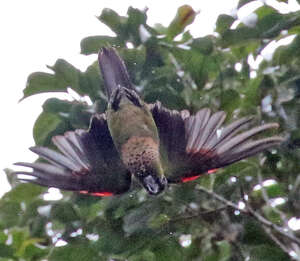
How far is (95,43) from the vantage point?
194 centimetres

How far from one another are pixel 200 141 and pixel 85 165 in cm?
44

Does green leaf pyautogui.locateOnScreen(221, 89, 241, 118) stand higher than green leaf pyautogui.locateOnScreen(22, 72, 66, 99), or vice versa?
green leaf pyautogui.locateOnScreen(22, 72, 66, 99)

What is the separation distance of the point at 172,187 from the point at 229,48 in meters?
0.50

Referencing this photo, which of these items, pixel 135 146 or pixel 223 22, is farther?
pixel 135 146

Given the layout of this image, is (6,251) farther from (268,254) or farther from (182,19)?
(182,19)

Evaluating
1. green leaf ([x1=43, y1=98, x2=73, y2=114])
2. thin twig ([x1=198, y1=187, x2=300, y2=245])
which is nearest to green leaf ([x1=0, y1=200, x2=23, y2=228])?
green leaf ([x1=43, y1=98, x2=73, y2=114])

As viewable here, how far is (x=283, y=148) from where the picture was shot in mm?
1795

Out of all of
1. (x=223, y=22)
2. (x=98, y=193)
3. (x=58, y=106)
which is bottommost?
(x=98, y=193)

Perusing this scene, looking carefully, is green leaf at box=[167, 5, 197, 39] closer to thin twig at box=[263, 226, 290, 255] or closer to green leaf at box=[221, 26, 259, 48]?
green leaf at box=[221, 26, 259, 48]

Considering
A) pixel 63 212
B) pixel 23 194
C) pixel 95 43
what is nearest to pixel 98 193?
pixel 63 212

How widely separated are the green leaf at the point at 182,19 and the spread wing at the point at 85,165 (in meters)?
0.39

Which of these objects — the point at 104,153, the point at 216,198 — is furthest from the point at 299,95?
the point at 104,153

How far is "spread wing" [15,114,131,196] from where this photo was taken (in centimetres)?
188

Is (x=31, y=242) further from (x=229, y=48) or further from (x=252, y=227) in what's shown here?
(x=229, y=48)
